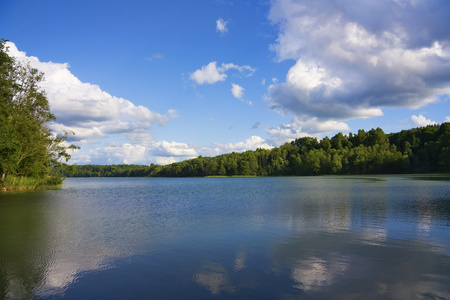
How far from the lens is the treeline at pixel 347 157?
110806 millimetres

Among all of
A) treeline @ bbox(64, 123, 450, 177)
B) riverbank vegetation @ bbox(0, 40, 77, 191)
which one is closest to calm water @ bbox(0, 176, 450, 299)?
riverbank vegetation @ bbox(0, 40, 77, 191)

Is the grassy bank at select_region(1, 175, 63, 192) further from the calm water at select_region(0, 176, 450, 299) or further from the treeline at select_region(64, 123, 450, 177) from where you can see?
the calm water at select_region(0, 176, 450, 299)

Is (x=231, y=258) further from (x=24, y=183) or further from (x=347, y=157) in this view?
(x=347, y=157)

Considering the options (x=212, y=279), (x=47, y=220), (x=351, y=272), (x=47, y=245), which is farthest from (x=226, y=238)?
(x=47, y=220)

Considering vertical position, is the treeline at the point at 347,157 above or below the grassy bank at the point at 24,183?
above

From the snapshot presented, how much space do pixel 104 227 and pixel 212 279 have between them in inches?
408

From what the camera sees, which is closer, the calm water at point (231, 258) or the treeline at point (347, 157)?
the calm water at point (231, 258)

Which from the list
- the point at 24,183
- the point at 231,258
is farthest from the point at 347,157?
the point at 231,258

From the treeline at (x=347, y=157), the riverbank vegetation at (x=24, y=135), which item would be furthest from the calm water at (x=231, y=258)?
the treeline at (x=347, y=157)

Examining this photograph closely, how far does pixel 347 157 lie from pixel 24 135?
130 metres

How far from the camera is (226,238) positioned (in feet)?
42.1

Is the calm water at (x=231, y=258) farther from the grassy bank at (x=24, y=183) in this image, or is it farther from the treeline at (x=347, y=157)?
the treeline at (x=347, y=157)

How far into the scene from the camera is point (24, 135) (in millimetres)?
41031

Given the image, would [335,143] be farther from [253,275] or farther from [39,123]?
[253,275]
